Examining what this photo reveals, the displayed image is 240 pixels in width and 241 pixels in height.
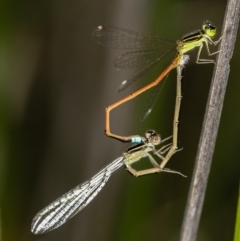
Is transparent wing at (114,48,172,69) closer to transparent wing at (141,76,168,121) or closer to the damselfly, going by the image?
the damselfly

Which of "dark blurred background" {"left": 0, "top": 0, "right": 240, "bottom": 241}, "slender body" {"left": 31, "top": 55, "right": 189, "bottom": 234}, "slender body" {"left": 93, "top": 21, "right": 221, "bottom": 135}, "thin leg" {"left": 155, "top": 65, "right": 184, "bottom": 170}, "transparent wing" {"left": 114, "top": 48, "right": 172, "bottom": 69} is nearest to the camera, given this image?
"thin leg" {"left": 155, "top": 65, "right": 184, "bottom": 170}

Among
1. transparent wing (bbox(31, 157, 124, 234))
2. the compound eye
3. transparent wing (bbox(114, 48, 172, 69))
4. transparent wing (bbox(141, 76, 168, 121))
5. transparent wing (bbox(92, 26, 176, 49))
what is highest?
transparent wing (bbox(92, 26, 176, 49))

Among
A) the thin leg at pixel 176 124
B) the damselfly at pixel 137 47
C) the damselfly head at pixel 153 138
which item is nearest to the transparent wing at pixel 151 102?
the damselfly at pixel 137 47

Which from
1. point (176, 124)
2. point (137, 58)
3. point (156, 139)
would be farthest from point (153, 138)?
point (137, 58)

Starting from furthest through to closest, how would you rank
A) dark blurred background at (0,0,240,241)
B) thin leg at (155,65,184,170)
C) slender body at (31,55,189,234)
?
A: dark blurred background at (0,0,240,241), slender body at (31,55,189,234), thin leg at (155,65,184,170)

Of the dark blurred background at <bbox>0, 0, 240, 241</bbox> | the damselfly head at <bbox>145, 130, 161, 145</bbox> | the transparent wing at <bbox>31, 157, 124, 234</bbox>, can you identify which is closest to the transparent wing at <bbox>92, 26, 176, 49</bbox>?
the dark blurred background at <bbox>0, 0, 240, 241</bbox>

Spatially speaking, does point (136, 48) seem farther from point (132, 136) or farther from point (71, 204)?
point (71, 204)

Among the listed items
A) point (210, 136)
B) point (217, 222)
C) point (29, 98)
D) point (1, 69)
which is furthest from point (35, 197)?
point (210, 136)

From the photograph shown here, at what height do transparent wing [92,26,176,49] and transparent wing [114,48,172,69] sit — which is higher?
transparent wing [92,26,176,49]
